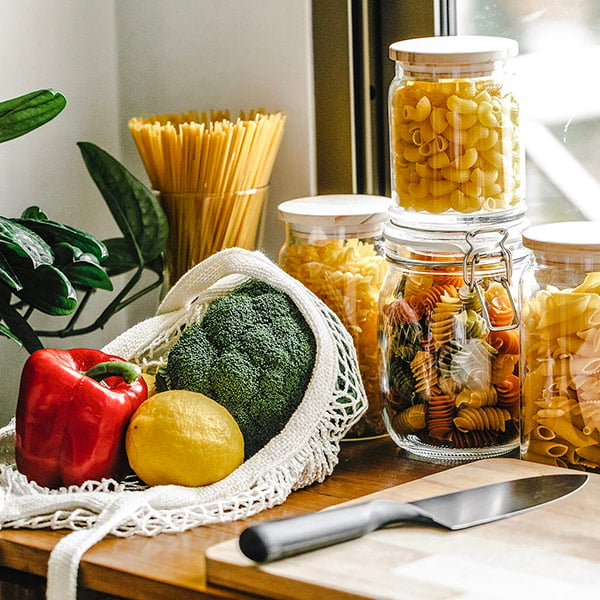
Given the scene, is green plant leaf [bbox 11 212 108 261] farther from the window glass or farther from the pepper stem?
the window glass

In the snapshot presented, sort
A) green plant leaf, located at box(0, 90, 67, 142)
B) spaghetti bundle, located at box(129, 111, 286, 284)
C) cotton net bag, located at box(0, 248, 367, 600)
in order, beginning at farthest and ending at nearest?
spaghetti bundle, located at box(129, 111, 286, 284) → green plant leaf, located at box(0, 90, 67, 142) → cotton net bag, located at box(0, 248, 367, 600)

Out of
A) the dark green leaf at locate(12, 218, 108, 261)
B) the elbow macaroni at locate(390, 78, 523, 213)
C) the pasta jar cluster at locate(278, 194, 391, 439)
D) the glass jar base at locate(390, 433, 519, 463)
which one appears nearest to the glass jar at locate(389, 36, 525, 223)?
the elbow macaroni at locate(390, 78, 523, 213)

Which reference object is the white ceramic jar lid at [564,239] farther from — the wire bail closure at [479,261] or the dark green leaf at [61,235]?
the dark green leaf at [61,235]

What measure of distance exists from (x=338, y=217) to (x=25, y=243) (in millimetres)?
332

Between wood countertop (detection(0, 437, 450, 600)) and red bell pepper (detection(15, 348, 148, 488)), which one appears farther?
red bell pepper (detection(15, 348, 148, 488))

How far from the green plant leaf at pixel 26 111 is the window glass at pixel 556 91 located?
54cm

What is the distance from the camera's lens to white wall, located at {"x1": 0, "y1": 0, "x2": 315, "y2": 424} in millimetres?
1329

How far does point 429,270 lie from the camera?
1066mm

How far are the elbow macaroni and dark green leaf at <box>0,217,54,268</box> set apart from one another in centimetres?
38

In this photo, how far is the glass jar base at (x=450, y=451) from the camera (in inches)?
41.9

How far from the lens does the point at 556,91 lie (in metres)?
1.30

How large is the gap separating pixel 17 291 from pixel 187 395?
0.78 ft

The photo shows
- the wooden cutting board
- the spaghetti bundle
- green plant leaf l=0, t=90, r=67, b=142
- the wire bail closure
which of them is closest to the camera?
the wooden cutting board

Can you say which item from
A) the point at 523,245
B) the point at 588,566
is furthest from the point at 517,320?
the point at 588,566
